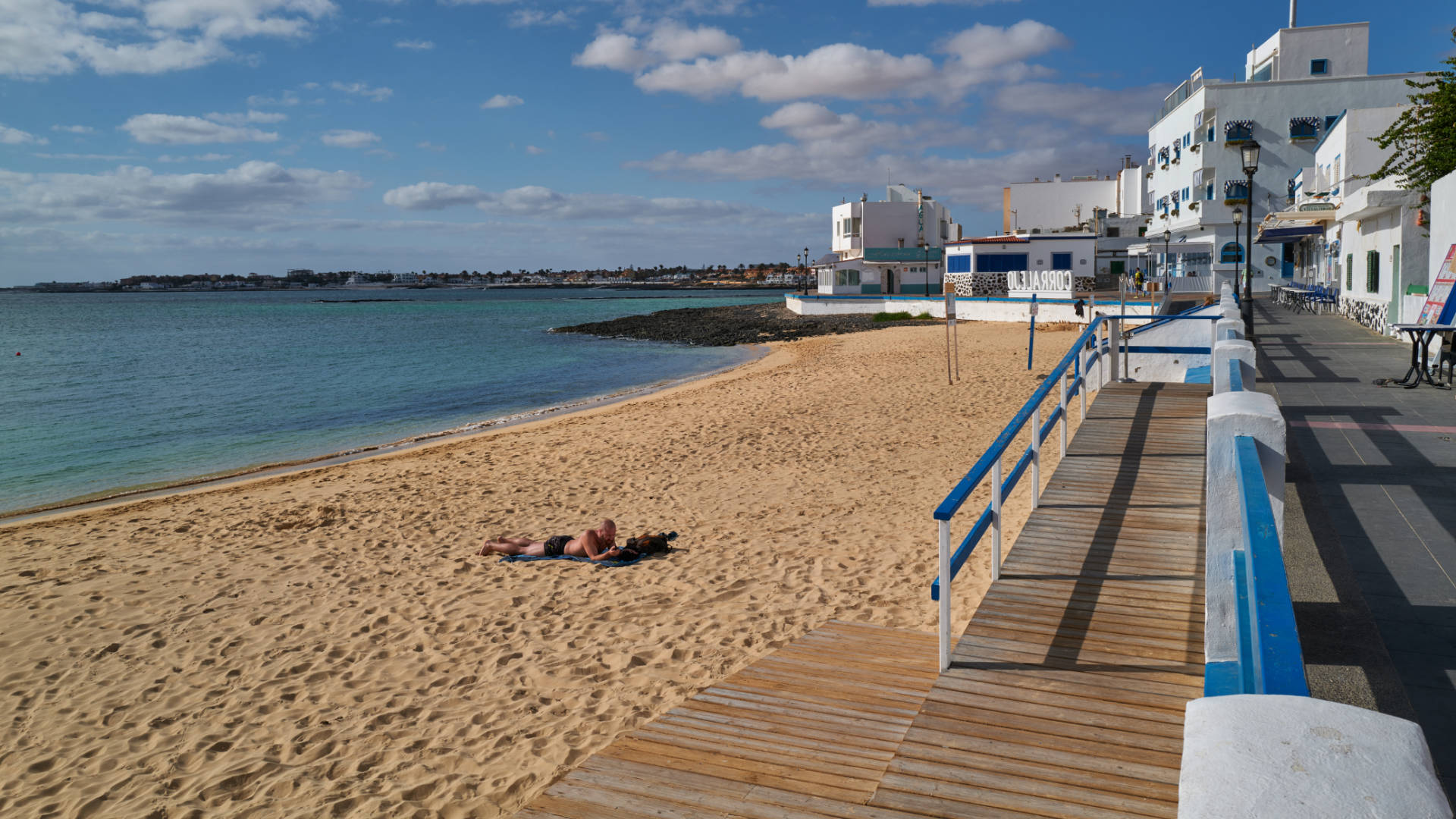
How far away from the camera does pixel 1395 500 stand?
6.79m

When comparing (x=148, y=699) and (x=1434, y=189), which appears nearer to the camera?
(x=148, y=699)

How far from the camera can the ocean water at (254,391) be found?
1919cm

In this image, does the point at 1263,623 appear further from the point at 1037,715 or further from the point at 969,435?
the point at 969,435

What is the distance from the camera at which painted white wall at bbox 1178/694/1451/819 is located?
118cm

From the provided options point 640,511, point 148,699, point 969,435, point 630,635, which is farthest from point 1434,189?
point 148,699

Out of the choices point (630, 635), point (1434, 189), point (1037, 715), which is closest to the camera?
point (1037, 715)

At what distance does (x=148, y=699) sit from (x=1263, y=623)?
704 cm

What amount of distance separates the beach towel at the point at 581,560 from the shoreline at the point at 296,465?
8832 mm

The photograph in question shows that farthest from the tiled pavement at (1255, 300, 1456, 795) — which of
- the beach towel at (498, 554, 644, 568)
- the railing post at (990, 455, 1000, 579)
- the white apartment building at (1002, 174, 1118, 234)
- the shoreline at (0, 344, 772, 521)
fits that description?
the white apartment building at (1002, 174, 1118, 234)

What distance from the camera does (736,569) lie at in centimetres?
842

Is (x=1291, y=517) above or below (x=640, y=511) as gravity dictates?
above

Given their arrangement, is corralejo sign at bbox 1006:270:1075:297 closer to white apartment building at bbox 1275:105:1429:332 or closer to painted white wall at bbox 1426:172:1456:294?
white apartment building at bbox 1275:105:1429:332

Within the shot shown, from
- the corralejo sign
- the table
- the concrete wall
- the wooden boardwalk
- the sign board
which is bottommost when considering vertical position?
the wooden boardwalk

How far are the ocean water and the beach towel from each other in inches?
433
